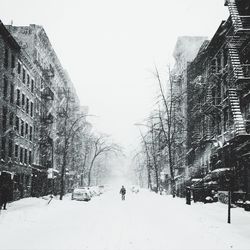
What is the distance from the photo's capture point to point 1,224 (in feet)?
53.6

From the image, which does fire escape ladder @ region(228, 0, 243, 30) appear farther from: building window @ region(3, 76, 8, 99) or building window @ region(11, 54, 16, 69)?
building window @ region(11, 54, 16, 69)

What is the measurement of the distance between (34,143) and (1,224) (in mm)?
34326

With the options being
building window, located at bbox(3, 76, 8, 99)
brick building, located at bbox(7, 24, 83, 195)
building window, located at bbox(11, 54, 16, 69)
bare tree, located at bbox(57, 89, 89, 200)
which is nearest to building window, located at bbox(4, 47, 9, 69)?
building window, located at bbox(3, 76, 8, 99)

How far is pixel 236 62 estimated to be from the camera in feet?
93.8

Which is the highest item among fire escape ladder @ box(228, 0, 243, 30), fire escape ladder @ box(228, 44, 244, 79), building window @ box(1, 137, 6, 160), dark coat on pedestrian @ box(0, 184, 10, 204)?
fire escape ladder @ box(228, 0, 243, 30)

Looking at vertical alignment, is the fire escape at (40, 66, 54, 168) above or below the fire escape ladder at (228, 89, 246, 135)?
above

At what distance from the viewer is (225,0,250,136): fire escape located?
89.9 feet

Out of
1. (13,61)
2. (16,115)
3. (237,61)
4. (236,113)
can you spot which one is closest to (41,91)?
(16,115)

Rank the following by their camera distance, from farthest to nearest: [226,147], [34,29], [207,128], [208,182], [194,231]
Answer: [34,29] → [207,128] → [208,182] → [226,147] → [194,231]

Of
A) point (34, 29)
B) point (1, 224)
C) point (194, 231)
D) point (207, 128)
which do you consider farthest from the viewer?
point (34, 29)

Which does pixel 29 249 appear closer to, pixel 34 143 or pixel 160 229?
pixel 160 229

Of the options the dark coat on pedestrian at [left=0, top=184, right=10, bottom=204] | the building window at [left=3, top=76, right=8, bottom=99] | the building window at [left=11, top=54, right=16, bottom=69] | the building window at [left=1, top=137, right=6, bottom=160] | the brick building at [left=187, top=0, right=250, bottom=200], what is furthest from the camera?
the building window at [left=11, top=54, right=16, bottom=69]

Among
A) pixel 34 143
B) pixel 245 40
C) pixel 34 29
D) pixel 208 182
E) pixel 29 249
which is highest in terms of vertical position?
pixel 34 29

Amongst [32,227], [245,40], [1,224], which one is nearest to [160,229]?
[32,227]
